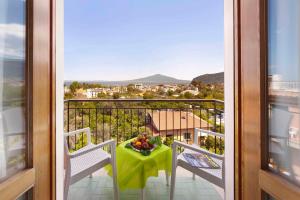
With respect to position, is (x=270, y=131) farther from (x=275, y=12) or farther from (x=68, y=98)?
(x=68, y=98)

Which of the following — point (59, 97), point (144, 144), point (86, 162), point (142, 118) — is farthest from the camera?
point (142, 118)

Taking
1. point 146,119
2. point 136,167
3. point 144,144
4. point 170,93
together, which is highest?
point 170,93

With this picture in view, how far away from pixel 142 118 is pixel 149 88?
0.65 m

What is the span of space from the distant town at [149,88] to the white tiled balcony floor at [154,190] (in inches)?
61.8

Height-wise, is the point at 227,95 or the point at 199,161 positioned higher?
the point at 227,95

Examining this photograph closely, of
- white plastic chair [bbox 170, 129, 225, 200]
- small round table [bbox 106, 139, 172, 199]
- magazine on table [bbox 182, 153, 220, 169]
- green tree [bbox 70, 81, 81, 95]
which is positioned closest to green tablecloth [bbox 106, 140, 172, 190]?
small round table [bbox 106, 139, 172, 199]

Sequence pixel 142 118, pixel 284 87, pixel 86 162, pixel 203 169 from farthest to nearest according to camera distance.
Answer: pixel 142 118 < pixel 86 162 < pixel 203 169 < pixel 284 87

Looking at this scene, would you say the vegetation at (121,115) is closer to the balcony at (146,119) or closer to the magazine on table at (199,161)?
the balcony at (146,119)

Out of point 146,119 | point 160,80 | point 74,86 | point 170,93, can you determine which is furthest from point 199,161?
point 74,86

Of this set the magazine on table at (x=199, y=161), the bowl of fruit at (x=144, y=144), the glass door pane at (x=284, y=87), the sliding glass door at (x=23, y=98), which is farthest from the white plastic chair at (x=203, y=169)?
the sliding glass door at (x=23, y=98)

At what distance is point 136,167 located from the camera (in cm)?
220

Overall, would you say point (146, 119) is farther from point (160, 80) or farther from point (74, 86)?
point (74, 86)

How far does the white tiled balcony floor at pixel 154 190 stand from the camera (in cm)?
237

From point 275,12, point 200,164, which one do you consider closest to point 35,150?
point 275,12
